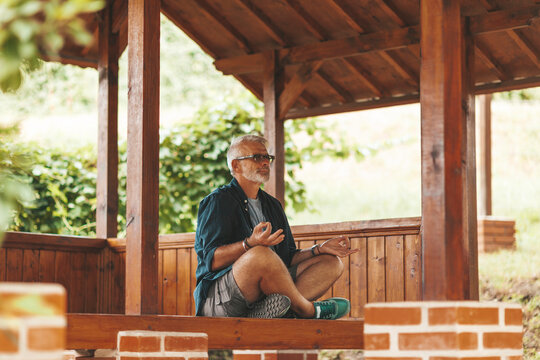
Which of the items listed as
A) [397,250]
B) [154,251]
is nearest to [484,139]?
[397,250]

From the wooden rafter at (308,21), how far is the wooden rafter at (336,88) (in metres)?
0.52

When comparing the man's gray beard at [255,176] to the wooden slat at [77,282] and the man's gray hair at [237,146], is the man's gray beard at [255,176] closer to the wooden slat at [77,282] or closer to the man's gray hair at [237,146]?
the man's gray hair at [237,146]

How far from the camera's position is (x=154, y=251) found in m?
3.72

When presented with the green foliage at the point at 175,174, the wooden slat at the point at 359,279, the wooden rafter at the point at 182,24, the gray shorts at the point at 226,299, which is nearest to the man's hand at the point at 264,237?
the gray shorts at the point at 226,299

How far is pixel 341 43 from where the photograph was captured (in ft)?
21.1

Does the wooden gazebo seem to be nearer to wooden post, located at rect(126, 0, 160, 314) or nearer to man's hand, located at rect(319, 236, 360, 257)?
man's hand, located at rect(319, 236, 360, 257)

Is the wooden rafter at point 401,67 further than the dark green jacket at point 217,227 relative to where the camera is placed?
Yes

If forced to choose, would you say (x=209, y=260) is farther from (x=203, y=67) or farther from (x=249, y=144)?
(x=203, y=67)

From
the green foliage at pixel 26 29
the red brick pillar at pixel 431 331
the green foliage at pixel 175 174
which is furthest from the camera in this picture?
the green foliage at pixel 175 174

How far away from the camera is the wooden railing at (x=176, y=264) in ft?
18.5

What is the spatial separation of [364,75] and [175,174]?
276 centimetres

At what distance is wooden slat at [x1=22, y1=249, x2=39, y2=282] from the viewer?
6.16 meters

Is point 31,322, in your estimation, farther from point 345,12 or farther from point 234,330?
point 345,12

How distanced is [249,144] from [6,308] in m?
3.15
